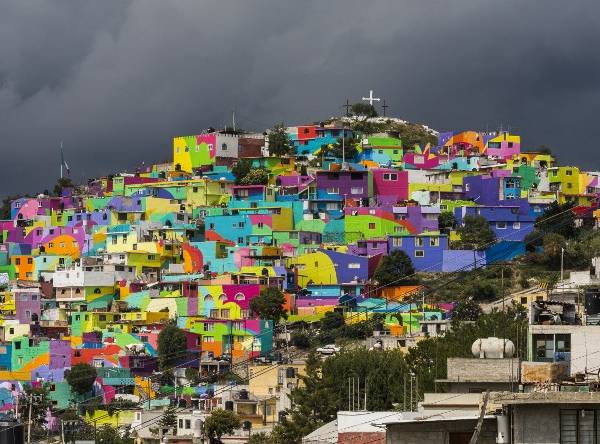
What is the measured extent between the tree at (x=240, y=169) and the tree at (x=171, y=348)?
→ 19159 mm

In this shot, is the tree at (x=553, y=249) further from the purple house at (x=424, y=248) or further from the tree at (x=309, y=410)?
the tree at (x=309, y=410)

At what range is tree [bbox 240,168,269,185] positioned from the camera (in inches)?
3597

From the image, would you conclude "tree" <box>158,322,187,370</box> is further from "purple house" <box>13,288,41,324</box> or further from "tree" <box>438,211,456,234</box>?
A: "tree" <box>438,211,456,234</box>

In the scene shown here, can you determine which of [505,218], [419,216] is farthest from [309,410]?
[505,218]

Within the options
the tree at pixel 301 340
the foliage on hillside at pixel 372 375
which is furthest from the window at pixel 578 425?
the tree at pixel 301 340

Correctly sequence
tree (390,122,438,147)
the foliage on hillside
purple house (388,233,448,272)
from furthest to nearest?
tree (390,122,438,147) → purple house (388,233,448,272) → the foliage on hillside

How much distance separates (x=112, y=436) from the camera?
56.5 m

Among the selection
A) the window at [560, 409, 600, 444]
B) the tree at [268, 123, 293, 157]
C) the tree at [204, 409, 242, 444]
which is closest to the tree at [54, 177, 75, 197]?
the tree at [268, 123, 293, 157]

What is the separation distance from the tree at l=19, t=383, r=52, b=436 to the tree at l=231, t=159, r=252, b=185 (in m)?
23.0

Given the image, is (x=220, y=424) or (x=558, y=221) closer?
(x=220, y=424)

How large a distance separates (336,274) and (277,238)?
648 centimetres

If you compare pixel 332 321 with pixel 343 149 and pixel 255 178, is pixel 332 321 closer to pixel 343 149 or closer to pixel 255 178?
pixel 255 178

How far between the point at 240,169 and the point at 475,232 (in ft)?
49.8

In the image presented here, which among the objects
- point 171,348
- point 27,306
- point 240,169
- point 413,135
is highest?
point 413,135
